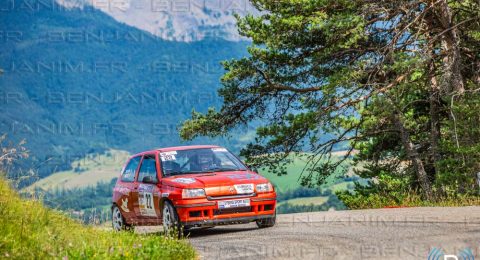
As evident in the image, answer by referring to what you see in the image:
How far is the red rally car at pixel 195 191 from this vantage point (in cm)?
1297

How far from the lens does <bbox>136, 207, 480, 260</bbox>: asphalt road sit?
927 cm

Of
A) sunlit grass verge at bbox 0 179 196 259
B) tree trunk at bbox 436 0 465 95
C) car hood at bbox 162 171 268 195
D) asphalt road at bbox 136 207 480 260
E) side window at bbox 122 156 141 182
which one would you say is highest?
tree trunk at bbox 436 0 465 95

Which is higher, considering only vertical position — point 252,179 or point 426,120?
point 426,120

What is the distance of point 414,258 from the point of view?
332 inches


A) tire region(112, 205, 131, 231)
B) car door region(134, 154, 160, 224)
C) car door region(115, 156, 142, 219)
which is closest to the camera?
car door region(134, 154, 160, 224)

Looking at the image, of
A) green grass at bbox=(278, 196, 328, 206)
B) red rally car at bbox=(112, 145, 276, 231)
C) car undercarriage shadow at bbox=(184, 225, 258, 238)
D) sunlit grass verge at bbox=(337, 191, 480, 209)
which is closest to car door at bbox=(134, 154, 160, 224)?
red rally car at bbox=(112, 145, 276, 231)

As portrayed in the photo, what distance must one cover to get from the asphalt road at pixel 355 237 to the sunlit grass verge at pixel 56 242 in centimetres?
95

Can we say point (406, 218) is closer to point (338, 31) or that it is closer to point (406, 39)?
point (338, 31)

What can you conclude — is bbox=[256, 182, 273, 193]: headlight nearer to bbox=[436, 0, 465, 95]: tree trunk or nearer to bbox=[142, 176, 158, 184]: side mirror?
bbox=[142, 176, 158, 184]: side mirror

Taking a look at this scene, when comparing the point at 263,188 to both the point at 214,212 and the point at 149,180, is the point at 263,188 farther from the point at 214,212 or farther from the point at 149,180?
the point at 149,180

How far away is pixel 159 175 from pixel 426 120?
676 inches

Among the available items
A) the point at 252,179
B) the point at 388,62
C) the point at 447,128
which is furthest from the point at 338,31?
the point at 252,179

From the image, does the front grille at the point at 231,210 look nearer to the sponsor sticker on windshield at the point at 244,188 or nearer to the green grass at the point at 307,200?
the sponsor sticker on windshield at the point at 244,188

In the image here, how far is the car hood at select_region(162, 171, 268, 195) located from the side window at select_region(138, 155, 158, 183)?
729 millimetres
